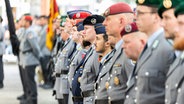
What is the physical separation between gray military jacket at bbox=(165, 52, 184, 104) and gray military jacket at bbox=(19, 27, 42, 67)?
961 cm

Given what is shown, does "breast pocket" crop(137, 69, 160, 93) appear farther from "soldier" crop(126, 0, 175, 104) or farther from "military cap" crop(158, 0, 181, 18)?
"military cap" crop(158, 0, 181, 18)

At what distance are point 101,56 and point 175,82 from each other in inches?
95.0

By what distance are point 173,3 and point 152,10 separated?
0.32 metres

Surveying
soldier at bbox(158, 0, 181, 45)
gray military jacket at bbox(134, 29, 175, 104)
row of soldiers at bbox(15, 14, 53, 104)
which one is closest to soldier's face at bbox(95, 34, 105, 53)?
gray military jacket at bbox(134, 29, 175, 104)

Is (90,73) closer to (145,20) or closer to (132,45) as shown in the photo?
(132,45)

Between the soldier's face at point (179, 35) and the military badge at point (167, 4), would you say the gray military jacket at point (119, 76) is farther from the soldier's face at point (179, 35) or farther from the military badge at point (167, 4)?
the soldier's face at point (179, 35)

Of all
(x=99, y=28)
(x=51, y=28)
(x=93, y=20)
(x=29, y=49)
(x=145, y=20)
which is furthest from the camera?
(x=51, y=28)

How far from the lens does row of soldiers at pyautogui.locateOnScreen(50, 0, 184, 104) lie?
492cm

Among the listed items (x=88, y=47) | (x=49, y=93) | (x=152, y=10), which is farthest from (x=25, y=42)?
(x=152, y=10)

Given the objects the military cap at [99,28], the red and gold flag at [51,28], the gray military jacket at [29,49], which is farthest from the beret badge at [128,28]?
the red and gold flag at [51,28]

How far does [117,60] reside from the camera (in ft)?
20.6

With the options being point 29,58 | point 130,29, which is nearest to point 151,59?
point 130,29

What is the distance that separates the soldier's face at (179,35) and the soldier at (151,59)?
498 millimetres

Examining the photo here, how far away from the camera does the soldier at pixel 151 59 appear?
521 cm
